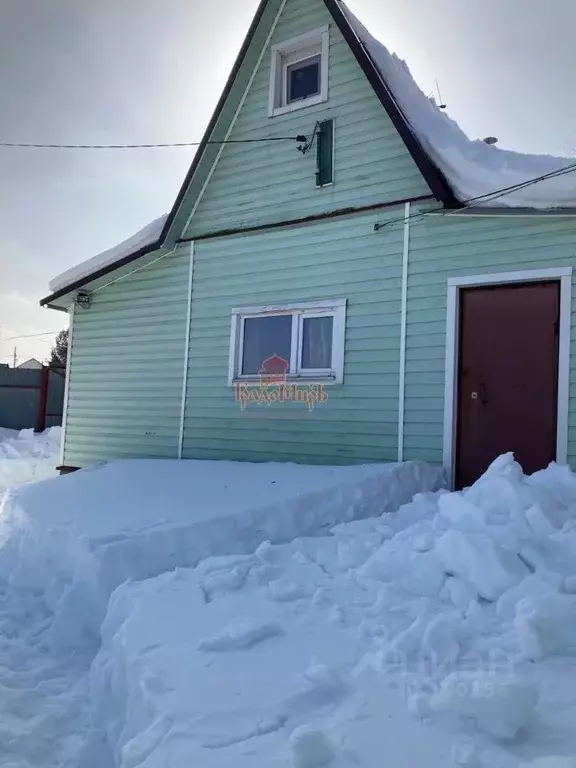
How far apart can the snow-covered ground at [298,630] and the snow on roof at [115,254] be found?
187 inches

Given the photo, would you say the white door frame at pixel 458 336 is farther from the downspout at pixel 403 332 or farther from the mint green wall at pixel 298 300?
Answer: the mint green wall at pixel 298 300

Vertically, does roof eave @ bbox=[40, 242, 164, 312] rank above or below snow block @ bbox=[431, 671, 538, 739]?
above

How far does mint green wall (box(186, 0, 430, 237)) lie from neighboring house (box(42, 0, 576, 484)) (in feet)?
0.08

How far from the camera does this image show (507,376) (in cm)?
639

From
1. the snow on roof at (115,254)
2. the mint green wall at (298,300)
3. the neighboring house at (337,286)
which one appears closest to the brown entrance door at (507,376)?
the neighboring house at (337,286)

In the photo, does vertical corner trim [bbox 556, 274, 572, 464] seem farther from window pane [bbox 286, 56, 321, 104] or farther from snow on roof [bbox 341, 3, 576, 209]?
window pane [bbox 286, 56, 321, 104]

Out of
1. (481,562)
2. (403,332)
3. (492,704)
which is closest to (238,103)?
(403,332)

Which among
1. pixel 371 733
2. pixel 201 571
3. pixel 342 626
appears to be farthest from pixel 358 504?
pixel 371 733

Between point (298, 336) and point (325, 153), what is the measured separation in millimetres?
2366

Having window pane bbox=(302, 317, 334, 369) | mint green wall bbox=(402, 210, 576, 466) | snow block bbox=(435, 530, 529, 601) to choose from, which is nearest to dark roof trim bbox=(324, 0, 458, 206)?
mint green wall bbox=(402, 210, 576, 466)

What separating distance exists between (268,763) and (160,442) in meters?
7.19

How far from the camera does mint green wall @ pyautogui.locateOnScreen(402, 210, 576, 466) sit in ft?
20.7

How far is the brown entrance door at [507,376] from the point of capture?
6.16 metres

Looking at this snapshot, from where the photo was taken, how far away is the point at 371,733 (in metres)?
2.20
